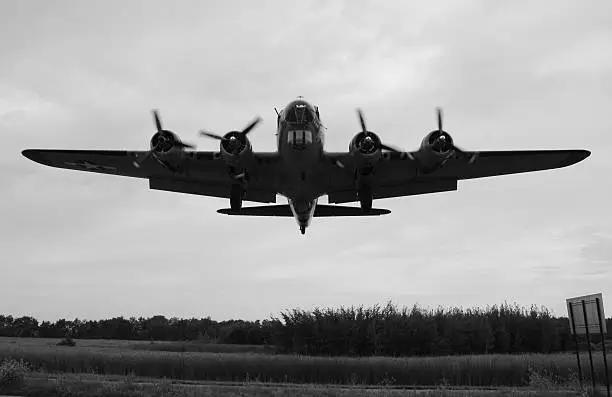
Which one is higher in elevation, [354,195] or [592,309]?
[354,195]

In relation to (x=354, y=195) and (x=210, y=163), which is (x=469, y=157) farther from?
(x=210, y=163)

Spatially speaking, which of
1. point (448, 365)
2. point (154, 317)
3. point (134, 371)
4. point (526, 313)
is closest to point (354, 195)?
point (448, 365)

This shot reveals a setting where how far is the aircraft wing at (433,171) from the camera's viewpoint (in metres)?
21.5

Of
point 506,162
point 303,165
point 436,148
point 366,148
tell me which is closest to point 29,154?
point 303,165

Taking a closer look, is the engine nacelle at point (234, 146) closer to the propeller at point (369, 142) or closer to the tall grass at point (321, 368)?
the propeller at point (369, 142)

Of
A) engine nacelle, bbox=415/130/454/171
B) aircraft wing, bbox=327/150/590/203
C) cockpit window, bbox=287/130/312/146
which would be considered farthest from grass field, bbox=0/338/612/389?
cockpit window, bbox=287/130/312/146

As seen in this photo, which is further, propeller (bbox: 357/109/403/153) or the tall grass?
the tall grass

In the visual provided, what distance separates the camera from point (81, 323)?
99125 mm

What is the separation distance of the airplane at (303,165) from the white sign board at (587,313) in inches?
220

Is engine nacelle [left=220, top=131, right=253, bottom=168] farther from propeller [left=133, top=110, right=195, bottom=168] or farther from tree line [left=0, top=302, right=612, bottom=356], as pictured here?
tree line [left=0, top=302, right=612, bottom=356]

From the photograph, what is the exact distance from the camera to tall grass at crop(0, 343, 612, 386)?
3319 centimetres

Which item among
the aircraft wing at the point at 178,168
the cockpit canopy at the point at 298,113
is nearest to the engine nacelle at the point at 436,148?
the cockpit canopy at the point at 298,113

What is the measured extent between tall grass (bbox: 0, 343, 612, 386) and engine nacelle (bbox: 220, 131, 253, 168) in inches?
638

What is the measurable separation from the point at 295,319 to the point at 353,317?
16.6 feet
